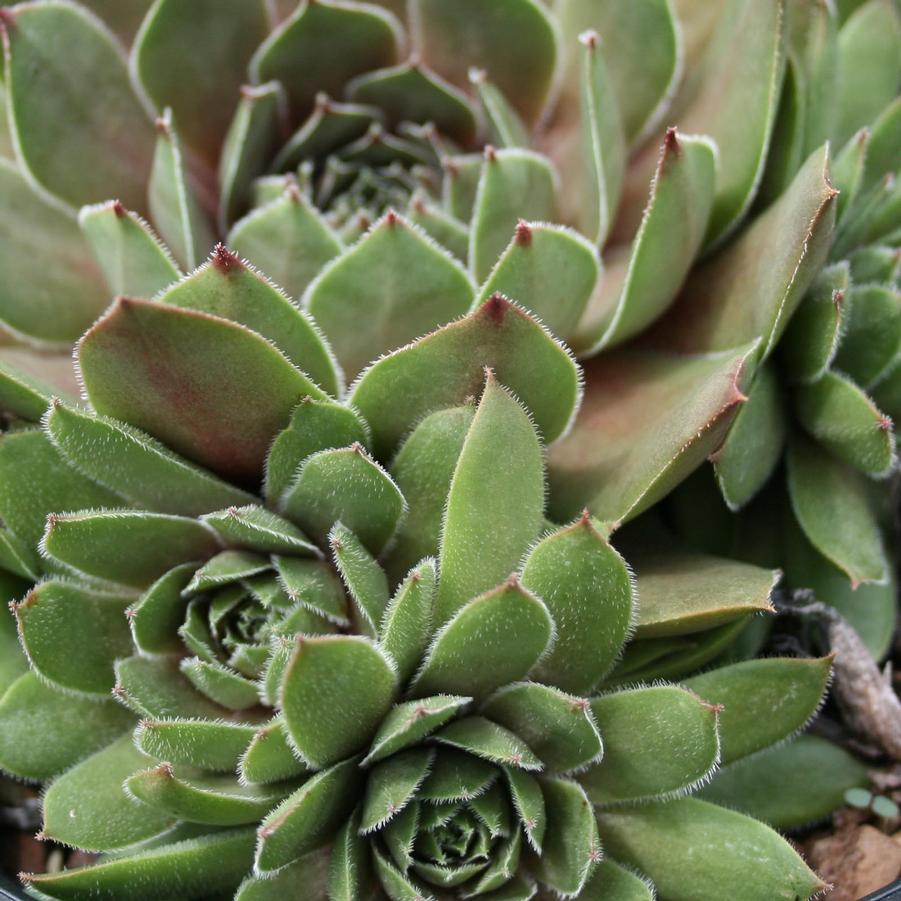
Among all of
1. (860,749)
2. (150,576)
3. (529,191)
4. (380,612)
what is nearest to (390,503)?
(380,612)

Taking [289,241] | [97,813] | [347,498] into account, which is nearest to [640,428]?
[347,498]

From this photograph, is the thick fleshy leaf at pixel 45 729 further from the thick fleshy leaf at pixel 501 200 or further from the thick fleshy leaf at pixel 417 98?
the thick fleshy leaf at pixel 417 98

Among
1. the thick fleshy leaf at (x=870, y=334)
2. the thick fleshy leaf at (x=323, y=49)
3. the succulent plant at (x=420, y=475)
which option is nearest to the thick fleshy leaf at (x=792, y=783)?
the succulent plant at (x=420, y=475)

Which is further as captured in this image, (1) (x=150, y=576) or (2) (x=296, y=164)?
(2) (x=296, y=164)

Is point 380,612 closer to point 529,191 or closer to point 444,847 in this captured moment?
point 444,847


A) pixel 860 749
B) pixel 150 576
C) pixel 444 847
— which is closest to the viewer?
pixel 444 847

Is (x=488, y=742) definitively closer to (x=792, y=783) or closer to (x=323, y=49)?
(x=792, y=783)
